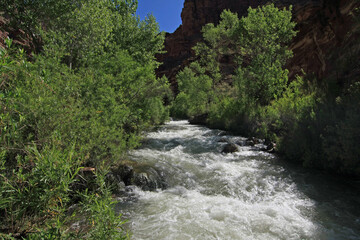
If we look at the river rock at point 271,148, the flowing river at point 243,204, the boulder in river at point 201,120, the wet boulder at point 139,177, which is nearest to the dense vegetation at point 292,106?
the river rock at point 271,148

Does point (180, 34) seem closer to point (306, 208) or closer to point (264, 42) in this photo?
point (264, 42)

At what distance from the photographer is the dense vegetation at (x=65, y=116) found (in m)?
2.28

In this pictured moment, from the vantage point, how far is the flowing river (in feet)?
13.8

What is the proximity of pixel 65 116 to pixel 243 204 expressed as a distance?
493cm

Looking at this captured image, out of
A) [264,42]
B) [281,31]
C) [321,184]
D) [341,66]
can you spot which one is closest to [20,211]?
[321,184]

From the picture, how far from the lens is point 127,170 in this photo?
6.90 metres

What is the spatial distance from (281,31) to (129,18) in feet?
41.2

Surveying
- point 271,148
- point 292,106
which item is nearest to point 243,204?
point 271,148

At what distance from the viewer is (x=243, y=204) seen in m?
5.38

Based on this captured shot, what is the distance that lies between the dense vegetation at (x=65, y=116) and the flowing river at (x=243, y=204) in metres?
1.15

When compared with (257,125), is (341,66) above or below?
above

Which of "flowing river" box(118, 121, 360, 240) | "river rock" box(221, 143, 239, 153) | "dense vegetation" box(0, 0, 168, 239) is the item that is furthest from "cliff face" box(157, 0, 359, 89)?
"dense vegetation" box(0, 0, 168, 239)

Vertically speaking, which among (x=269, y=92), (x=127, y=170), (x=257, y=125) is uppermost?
(x=269, y=92)

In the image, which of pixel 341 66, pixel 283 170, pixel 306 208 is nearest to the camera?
pixel 306 208
